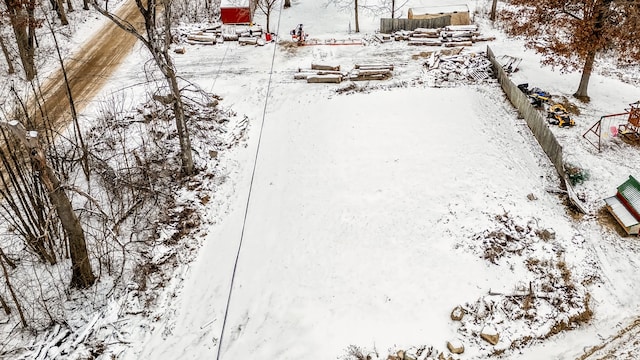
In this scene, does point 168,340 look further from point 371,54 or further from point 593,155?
point 371,54

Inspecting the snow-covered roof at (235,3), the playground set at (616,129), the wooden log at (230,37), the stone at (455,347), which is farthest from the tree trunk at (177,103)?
the playground set at (616,129)

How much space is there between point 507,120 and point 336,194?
9431mm

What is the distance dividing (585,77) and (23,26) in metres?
27.6

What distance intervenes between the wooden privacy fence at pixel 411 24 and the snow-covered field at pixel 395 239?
8.02 metres

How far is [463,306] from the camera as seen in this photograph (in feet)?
46.2

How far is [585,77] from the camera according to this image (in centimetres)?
2239

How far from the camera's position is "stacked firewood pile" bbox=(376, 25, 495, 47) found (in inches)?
1158

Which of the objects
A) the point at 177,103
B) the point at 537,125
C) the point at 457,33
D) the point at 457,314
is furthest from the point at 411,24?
the point at 457,314

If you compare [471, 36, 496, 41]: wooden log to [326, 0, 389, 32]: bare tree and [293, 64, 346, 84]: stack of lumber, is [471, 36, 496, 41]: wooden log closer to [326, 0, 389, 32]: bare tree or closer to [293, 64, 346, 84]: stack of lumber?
[326, 0, 389, 32]: bare tree

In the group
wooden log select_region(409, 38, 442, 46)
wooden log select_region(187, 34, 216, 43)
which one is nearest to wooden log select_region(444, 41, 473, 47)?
wooden log select_region(409, 38, 442, 46)

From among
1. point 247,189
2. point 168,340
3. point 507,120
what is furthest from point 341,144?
point 168,340

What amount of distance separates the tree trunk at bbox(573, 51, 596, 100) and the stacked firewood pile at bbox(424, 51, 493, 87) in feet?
14.6

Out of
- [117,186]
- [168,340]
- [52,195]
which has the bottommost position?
[168,340]

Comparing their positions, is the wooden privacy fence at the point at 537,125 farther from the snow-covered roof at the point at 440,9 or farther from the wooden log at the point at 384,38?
the wooden log at the point at 384,38
